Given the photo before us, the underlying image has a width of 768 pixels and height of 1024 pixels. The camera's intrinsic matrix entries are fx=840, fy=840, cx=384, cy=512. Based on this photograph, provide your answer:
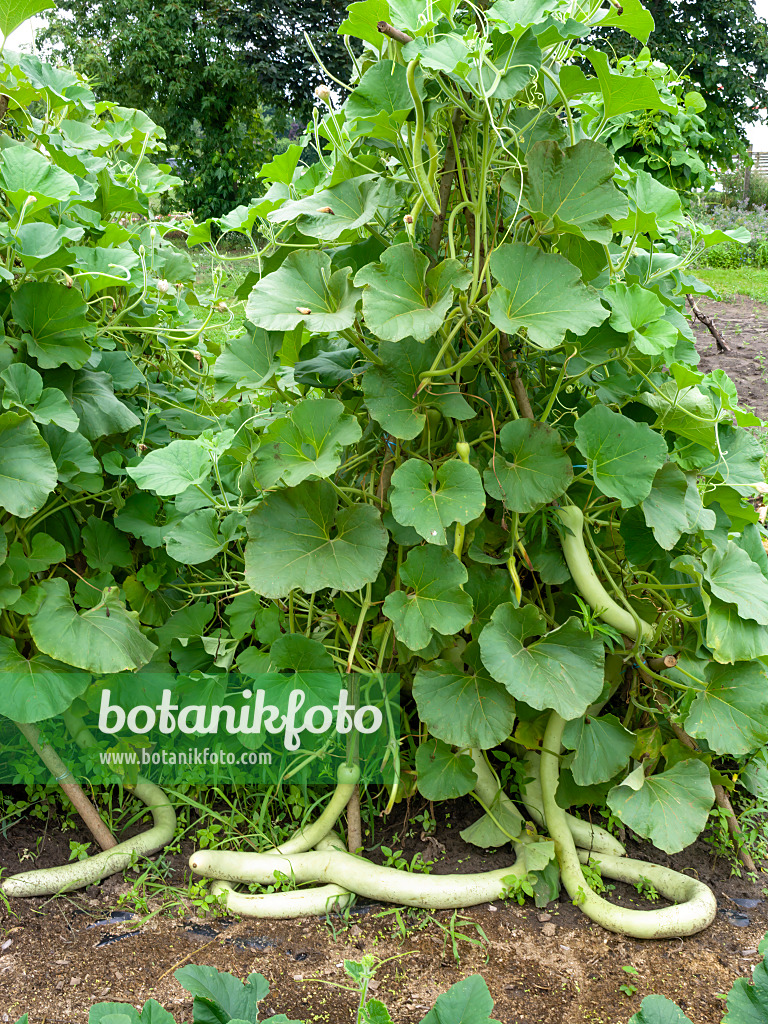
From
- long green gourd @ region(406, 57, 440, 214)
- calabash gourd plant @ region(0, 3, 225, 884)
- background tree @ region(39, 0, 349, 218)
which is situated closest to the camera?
long green gourd @ region(406, 57, 440, 214)

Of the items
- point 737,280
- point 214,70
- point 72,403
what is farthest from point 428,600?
point 214,70

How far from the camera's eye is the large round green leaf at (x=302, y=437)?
146cm

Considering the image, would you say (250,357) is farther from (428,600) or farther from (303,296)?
(428,600)

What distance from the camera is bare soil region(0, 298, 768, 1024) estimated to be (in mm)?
1369

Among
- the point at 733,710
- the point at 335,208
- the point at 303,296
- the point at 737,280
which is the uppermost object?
the point at 335,208

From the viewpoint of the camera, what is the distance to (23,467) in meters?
1.49

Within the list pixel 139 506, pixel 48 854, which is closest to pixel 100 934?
pixel 48 854

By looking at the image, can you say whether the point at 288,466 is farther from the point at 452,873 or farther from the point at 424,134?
the point at 452,873

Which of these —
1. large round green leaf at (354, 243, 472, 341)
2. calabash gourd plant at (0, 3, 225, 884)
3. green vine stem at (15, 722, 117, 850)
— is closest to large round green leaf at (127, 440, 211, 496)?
calabash gourd plant at (0, 3, 225, 884)

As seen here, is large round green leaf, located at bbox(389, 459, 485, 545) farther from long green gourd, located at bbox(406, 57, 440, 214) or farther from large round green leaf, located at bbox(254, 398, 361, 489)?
long green gourd, located at bbox(406, 57, 440, 214)

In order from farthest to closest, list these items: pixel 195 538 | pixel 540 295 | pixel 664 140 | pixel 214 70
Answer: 1. pixel 214 70
2. pixel 664 140
3. pixel 195 538
4. pixel 540 295

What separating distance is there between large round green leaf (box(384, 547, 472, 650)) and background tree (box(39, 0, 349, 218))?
1201cm

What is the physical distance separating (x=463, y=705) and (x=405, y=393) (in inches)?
22.6

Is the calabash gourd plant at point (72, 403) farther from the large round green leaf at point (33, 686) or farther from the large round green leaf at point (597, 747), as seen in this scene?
the large round green leaf at point (597, 747)
